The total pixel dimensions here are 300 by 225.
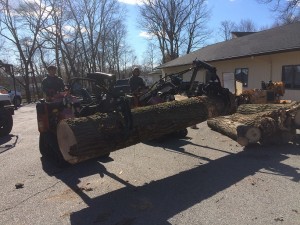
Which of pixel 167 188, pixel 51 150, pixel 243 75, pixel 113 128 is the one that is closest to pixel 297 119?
pixel 167 188

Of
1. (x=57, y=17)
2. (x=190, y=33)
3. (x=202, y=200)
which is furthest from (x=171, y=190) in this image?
(x=190, y=33)

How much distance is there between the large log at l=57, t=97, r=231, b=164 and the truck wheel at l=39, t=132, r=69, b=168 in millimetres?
1284

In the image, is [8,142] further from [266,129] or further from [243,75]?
[243,75]

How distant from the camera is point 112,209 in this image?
4762 mm

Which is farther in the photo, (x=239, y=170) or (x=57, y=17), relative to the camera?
(x=57, y=17)

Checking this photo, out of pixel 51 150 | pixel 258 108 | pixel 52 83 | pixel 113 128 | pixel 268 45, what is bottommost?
pixel 51 150

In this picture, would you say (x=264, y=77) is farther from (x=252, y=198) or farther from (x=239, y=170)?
(x=252, y=198)

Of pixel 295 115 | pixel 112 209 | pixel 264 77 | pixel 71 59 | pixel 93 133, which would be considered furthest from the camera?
pixel 71 59

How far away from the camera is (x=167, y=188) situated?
546cm

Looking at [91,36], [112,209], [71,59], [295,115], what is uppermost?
[91,36]

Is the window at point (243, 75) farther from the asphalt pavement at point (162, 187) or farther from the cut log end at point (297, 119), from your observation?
the asphalt pavement at point (162, 187)

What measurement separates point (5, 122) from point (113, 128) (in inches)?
288

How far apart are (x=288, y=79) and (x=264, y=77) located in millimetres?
1796

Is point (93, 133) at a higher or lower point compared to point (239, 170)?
higher
